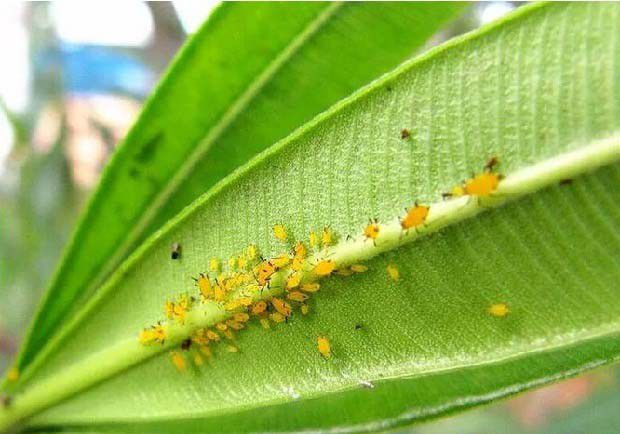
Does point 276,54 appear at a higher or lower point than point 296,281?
higher

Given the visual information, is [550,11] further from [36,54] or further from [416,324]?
[36,54]

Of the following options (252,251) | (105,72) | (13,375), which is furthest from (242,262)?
(105,72)

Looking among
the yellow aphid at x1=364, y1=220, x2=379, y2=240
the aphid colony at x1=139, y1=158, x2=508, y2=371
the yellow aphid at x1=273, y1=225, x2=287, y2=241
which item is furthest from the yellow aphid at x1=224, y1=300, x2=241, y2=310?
the yellow aphid at x1=364, y1=220, x2=379, y2=240

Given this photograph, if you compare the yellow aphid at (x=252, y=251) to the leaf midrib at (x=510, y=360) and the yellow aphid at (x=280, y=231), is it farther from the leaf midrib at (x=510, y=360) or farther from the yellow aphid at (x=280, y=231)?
the leaf midrib at (x=510, y=360)

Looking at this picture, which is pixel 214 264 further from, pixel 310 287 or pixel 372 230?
pixel 372 230

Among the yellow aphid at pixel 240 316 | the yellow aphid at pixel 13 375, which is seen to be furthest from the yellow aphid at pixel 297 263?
the yellow aphid at pixel 13 375

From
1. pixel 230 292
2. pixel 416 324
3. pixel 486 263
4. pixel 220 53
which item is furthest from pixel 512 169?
pixel 220 53
